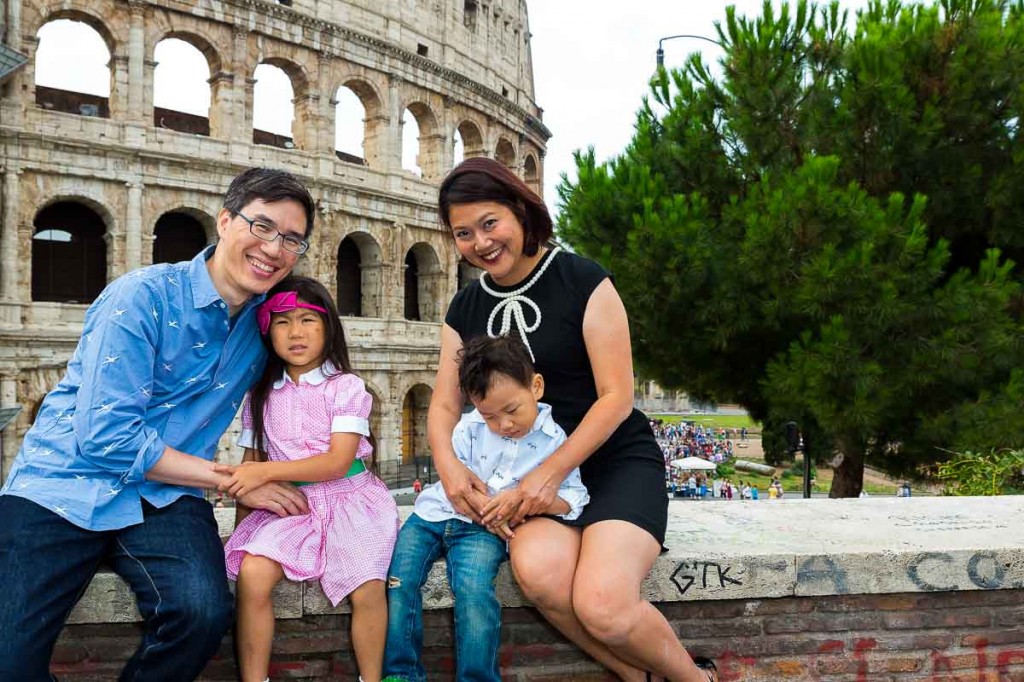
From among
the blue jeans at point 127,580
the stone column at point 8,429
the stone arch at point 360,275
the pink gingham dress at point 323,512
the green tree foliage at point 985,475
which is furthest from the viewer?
the stone arch at point 360,275

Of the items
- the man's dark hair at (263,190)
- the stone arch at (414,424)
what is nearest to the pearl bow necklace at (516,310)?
the man's dark hair at (263,190)

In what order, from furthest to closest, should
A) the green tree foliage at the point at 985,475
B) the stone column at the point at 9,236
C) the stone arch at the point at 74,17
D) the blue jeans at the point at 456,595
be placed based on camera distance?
the stone arch at the point at 74,17
the stone column at the point at 9,236
the green tree foliage at the point at 985,475
the blue jeans at the point at 456,595

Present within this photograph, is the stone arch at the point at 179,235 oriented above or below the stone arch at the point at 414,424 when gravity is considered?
above

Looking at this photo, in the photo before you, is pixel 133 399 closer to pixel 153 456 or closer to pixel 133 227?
pixel 153 456

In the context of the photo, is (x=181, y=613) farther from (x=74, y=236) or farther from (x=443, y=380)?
(x=74, y=236)

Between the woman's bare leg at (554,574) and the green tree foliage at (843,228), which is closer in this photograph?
the woman's bare leg at (554,574)

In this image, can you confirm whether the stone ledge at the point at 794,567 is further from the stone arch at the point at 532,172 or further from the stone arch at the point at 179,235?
the stone arch at the point at 532,172

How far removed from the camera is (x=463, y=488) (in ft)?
8.58

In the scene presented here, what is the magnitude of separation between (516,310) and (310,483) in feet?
2.94

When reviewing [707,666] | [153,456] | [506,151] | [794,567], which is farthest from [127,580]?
[506,151]

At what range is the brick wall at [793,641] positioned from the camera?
107 inches

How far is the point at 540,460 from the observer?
106 inches

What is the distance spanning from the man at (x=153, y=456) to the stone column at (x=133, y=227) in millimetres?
13710

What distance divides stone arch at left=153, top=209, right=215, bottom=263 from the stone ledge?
567 inches
